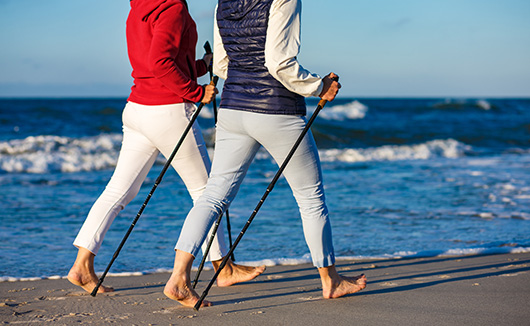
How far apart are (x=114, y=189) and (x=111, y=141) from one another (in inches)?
484

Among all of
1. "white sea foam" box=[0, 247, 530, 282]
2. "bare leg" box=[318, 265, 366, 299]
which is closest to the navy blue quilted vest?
"bare leg" box=[318, 265, 366, 299]

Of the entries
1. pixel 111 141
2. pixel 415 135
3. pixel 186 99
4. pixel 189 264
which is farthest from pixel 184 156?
pixel 415 135

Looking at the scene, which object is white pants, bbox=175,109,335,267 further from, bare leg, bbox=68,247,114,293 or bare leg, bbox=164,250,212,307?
bare leg, bbox=68,247,114,293

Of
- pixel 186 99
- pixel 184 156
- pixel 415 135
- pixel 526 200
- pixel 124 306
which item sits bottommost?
pixel 415 135

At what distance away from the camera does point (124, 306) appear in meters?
3.00

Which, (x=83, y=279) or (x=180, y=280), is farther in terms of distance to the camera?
(x=83, y=279)

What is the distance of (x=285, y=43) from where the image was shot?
8.64 feet

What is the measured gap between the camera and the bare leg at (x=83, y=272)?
10.3ft

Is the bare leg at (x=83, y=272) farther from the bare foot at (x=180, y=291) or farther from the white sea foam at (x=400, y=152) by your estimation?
the white sea foam at (x=400, y=152)

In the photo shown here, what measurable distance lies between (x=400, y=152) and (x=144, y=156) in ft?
40.2

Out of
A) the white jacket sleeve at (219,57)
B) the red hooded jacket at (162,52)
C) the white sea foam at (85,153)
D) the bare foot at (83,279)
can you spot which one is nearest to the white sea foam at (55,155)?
the white sea foam at (85,153)

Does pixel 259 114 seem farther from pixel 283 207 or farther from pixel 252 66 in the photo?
pixel 283 207

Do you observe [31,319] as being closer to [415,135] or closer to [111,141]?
[111,141]

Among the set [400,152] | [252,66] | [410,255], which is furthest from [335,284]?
[400,152]
